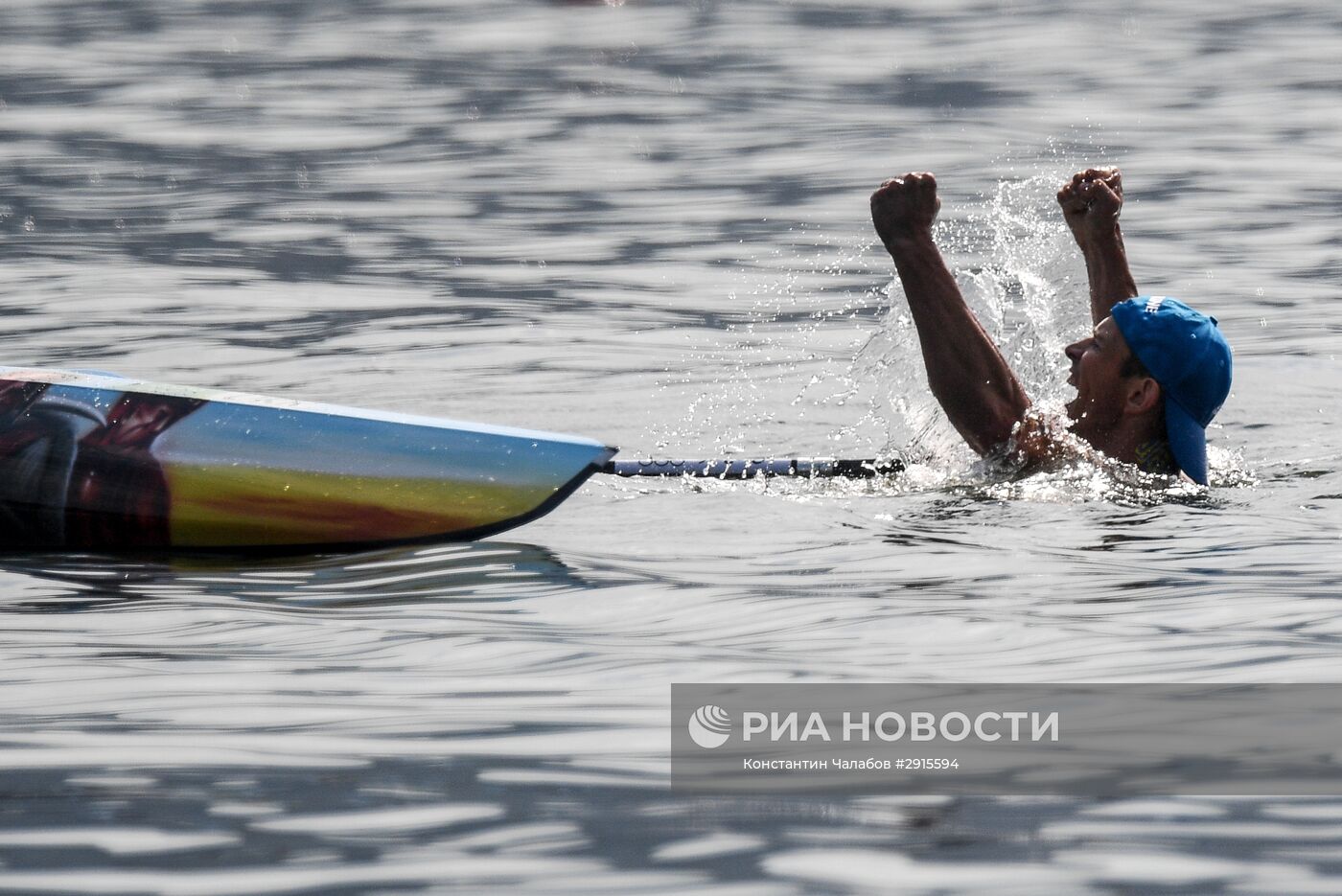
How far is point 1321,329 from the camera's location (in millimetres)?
9656

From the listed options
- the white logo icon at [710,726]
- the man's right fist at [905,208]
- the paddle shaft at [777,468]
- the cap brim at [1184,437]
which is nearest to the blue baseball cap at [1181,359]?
the cap brim at [1184,437]

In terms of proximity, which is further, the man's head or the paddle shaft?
the paddle shaft

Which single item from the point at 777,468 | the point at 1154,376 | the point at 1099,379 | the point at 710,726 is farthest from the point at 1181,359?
the point at 710,726

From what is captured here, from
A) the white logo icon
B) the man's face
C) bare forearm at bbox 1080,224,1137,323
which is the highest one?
bare forearm at bbox 1080,224,1137,323

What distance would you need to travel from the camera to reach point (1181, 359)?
20.7 feet

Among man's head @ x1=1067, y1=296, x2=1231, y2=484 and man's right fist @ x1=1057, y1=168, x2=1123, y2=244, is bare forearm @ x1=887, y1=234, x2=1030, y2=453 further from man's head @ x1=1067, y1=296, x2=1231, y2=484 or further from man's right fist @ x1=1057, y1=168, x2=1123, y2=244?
man's right fist @ x1=1057, y1=168, x2=1123, y2=244

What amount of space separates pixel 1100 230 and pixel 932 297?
108 centimetres

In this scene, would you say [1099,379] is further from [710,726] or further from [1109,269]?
[710,726]

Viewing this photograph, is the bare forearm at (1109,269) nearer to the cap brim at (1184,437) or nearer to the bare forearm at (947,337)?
the cap brim at (1184,437)

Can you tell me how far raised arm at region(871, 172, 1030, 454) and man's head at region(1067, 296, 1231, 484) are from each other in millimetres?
462

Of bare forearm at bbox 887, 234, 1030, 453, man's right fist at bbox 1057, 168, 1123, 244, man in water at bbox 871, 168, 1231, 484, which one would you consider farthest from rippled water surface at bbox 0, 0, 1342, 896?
man's right fist at bbox 1057, 168, 1123, 244

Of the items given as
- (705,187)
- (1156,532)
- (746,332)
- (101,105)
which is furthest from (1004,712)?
(101,105)

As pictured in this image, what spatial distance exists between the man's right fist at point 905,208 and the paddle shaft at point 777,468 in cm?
96

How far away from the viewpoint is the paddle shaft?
21.9 feet
